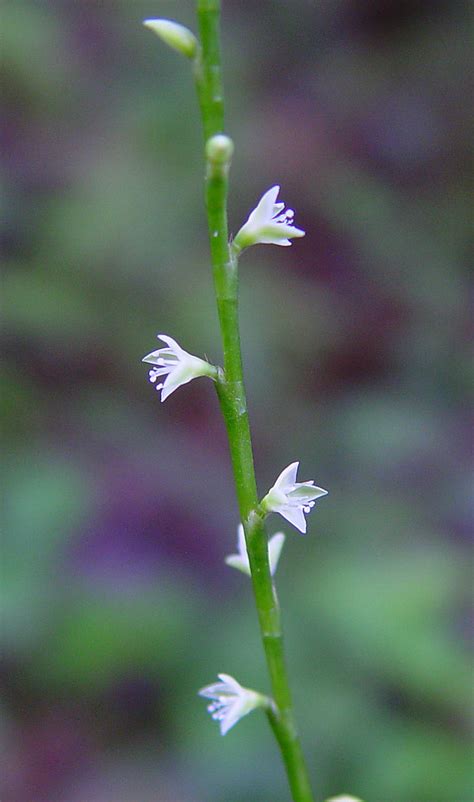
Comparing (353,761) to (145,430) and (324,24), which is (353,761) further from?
(324,24)

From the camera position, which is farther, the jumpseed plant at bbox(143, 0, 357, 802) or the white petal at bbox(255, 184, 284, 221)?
the white petal at bbox(255, 184, 284, 221)

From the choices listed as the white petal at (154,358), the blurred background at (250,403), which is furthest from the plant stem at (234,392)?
the blurred background at (250,403)

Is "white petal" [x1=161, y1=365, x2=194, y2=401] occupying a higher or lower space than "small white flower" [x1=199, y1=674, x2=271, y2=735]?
higher

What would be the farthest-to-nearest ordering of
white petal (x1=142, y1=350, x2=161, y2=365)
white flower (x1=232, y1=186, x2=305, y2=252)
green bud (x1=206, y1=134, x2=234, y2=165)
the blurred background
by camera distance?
the blurred background
white petal (x1=142, y1=350, x2=161, y2=365)
white flower (x1=232, y1=186, x2=305, y2=252)
green bud (x1=206, y1=134, x2=234, y2=165)

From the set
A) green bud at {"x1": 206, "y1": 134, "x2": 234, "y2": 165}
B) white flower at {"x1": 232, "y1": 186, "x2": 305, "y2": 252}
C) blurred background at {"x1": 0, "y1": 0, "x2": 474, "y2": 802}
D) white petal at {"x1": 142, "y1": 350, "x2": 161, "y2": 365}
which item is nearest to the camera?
green bud at {"x1": 206, "y1": 134, "x2": 234, "y2": 165}

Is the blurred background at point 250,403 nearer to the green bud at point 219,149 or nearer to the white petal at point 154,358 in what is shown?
the white petal at point 154,358

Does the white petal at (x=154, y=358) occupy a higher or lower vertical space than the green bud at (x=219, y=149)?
lower

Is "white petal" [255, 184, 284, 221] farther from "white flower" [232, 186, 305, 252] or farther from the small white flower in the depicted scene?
the small white flower

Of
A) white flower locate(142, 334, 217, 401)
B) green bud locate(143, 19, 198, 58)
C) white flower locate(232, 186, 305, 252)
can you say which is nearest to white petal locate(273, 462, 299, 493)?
white flower locate(142, 334, 217, 401)
